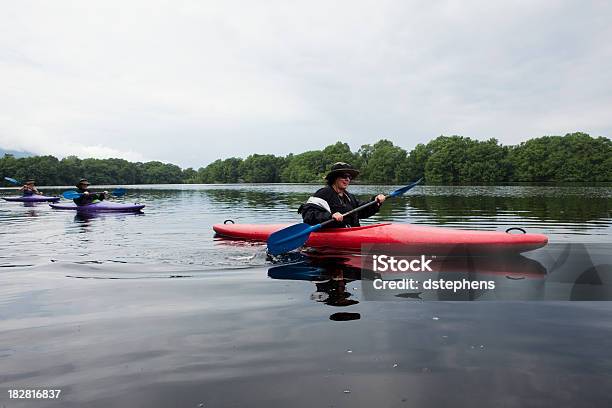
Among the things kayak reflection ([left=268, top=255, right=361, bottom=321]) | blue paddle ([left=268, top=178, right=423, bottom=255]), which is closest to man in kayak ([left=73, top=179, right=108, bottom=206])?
blue paddle ([left=268, top=178, right=423, bottom=255])

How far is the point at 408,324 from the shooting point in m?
4.07

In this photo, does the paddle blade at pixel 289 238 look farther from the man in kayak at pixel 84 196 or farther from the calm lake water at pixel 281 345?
the man in kayak at pixel 84 196

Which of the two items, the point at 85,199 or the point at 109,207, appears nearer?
the point at 109,207

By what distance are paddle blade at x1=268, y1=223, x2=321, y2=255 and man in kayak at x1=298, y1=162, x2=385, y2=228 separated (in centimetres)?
39

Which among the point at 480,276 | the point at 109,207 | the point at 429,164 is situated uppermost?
the point at 429,164

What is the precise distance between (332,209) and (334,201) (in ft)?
0.55

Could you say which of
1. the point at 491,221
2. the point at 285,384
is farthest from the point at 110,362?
the point at 491,221

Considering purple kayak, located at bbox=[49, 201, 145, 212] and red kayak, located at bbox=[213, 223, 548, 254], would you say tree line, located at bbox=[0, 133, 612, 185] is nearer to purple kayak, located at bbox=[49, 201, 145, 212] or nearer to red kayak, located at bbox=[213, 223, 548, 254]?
purple kayak, located at bbox=[49, 201, 145, 212]

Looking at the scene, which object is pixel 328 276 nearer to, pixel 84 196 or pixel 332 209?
pixel 332 209

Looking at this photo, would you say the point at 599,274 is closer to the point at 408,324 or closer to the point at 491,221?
the point at 408,324

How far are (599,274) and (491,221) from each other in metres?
8.81

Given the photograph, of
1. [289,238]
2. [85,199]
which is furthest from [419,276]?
[85,199]

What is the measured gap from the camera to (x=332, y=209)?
855 centimetres

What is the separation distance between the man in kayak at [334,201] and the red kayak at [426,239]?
13.9 inches
